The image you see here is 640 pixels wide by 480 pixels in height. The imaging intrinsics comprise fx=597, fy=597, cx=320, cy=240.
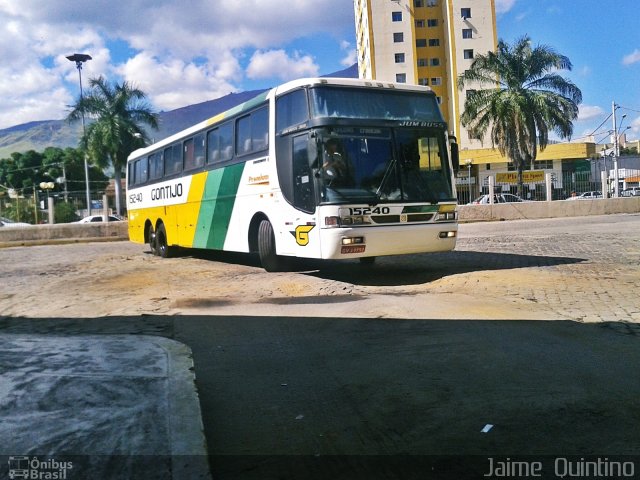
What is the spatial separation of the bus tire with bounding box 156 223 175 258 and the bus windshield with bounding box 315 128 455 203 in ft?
28.0

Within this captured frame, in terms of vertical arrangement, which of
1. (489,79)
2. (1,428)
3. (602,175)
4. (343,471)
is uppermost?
(489,79)

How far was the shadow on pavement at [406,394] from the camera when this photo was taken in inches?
135

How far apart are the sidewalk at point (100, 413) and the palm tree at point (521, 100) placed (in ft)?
133

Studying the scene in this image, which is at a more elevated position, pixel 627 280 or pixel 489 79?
pixel 489 79

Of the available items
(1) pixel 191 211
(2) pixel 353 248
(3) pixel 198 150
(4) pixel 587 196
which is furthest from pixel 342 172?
(4) pixel 587 196

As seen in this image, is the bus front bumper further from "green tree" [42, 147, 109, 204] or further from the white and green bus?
"green tree" [42, 147, 109, 204]

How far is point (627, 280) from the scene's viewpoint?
358 inches

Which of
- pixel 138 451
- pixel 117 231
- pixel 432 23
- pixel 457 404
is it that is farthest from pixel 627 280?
pixel 432 23

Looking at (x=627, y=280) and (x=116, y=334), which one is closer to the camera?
(x=116, y=334)

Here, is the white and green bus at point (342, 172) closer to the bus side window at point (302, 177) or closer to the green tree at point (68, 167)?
the bus side window at point (302, 177)

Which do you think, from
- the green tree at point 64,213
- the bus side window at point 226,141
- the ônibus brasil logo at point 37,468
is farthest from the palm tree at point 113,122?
the ônibus brasil logo at point 37,468

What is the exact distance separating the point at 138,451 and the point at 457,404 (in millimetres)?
2142

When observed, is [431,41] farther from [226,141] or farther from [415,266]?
[415,266]

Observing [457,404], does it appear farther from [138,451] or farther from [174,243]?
[174,243]
